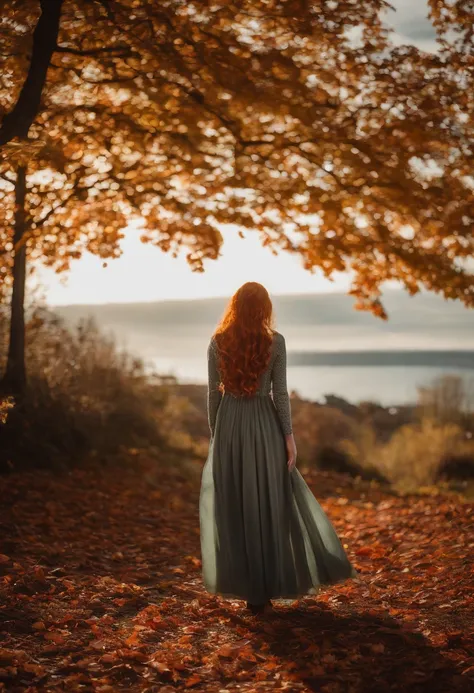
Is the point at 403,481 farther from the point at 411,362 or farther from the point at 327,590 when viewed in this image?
the point at 411,362

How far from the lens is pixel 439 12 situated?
711 cm

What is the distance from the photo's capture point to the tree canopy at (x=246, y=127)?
6785 millimetres

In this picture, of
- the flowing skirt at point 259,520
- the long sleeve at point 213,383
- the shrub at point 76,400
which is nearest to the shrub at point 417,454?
the shrub at point 76,400

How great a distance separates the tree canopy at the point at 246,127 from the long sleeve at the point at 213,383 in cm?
223

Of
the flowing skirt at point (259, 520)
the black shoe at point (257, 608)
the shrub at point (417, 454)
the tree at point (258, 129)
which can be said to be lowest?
the shrub at point (417, 454)

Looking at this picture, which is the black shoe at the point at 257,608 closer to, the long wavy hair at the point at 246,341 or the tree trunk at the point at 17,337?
the long wavy hair at the point at 246,341

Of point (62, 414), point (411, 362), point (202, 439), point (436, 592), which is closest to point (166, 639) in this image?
point (436, 592)

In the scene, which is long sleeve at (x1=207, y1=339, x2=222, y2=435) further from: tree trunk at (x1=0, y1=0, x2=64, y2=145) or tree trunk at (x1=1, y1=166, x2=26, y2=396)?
tree trunk at (x1=1, y1=166, x2=26, y2=396)

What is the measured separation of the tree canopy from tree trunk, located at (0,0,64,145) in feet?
0.04

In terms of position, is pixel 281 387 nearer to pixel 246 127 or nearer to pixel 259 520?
pixel 259 520

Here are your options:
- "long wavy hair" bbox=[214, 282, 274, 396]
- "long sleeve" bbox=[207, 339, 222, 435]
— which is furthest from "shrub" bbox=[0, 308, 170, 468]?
"long wavy hair" bbox=[214, 282, 274, 396]

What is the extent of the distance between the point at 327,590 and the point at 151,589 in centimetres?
137

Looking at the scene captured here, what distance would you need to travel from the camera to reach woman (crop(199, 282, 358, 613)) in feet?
15.5

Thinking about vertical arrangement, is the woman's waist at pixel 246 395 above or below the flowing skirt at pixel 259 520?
above
